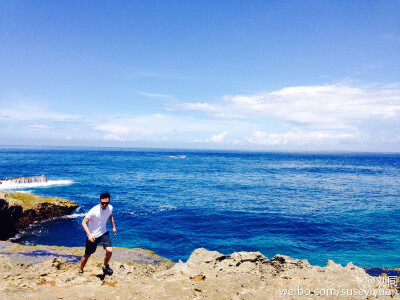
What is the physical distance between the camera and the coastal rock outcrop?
22.1m

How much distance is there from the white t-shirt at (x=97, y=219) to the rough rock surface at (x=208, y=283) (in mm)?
1655

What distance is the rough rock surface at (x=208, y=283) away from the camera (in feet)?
22.6

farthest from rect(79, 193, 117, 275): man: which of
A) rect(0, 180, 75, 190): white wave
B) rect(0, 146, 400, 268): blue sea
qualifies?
rect(0, 180, 75, 190): white wave

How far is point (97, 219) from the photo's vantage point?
876cm

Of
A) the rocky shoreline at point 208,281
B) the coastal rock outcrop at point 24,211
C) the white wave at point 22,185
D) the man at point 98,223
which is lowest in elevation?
the white wave at point 22,185

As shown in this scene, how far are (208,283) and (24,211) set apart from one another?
26.8 m

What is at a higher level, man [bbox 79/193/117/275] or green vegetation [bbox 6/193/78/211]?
man [bbox 79/193/117/275]

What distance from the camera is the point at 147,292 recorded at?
7027mm

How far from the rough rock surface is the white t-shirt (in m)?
1.65

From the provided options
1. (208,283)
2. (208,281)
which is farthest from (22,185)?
(208,283)

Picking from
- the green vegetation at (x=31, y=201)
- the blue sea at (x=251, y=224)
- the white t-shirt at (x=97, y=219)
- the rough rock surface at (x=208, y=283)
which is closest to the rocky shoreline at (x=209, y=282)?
the rough rock surface at (x=208, y=283)

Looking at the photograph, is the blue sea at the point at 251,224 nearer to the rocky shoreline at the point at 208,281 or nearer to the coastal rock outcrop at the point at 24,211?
the coastal rock outcrop at the point at 24,211

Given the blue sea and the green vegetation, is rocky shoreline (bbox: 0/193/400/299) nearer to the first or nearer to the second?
the blue sea

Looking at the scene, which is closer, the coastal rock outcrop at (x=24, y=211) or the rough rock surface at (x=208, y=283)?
the rough rock surface at (x=208, y=283)
